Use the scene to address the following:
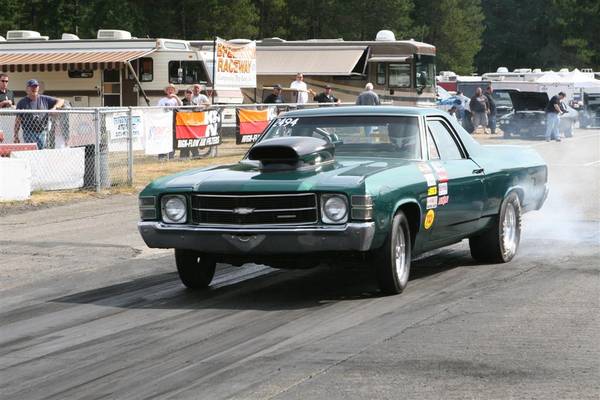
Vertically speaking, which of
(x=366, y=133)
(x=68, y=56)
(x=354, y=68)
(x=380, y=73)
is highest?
(x=68, y=56)

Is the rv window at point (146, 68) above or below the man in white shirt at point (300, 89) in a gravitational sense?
above

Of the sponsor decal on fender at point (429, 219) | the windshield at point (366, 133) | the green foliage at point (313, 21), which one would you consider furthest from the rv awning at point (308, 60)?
the sponsor decal on fender at point (429, 219)

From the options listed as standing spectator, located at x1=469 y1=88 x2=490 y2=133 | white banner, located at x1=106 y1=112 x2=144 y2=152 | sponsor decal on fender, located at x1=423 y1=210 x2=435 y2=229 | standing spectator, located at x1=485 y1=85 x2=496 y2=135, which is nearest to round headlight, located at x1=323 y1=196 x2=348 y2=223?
sponsor decal on fender, located at x1=423 y1=210 x2=435 y2=229

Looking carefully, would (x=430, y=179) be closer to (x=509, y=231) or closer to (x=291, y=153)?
(x=291, y=153)

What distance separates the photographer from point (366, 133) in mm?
9680

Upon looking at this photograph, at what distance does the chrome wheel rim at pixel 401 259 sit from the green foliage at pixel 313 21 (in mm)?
55156

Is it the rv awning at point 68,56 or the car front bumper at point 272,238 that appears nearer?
the car front bumper at point 272,238

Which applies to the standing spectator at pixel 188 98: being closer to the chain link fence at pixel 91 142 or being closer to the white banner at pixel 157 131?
the chain link fence at pixel 91 142

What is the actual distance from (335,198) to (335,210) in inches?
3.4

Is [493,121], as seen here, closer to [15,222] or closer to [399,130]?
[15,222]

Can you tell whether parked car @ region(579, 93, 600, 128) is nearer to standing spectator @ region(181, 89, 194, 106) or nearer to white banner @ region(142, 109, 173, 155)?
standing spectator @ region(181, 89, 194, 106)

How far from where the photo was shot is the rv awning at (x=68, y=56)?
3359 cm

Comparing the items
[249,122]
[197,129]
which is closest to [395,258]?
[197,129]

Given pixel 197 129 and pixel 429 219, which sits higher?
pixel 197 129
